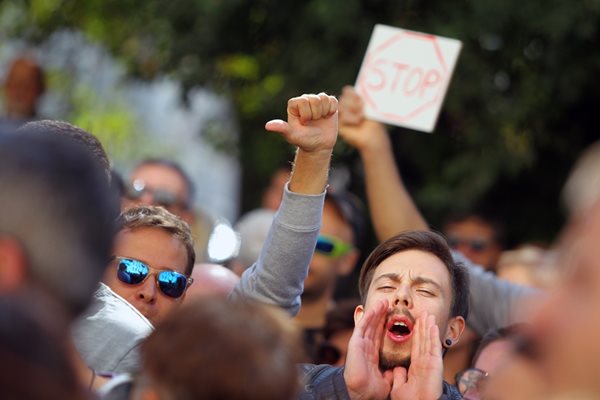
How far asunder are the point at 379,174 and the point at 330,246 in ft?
3.42

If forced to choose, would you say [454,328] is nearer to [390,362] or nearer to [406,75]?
[390,362]

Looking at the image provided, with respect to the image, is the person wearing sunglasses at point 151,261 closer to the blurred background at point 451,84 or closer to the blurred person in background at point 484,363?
the blurred person in background at point 484,363

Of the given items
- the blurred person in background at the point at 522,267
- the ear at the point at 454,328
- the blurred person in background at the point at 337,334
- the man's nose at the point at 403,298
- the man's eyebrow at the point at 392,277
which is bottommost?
the blurred person in background at the point at 337,334

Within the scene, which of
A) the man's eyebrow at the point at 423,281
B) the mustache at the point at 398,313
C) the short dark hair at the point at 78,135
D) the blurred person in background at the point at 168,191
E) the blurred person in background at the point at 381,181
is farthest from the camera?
the blurred person in background at the point at 168,191

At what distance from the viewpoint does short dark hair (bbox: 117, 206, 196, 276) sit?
14.4 feet

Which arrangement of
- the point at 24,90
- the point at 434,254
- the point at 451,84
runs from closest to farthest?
the point at 434,254
the point at 451,84
the point at 24,90

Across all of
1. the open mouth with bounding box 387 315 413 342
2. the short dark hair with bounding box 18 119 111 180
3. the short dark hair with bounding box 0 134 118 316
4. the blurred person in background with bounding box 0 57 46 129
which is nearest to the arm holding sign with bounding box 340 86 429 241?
the open mouth with bounding box 387 315 413 342

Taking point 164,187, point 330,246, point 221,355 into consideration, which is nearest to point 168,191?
point 164,187

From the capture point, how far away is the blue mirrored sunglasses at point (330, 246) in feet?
22.1

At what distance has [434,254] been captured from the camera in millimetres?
4492

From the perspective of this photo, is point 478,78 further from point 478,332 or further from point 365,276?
point 365,276

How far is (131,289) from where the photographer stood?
4.18m

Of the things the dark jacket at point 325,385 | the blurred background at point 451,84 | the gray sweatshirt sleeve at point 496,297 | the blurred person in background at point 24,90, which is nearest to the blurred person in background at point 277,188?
the blurred background at point 451,84

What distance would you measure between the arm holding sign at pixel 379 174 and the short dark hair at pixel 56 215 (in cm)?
339
